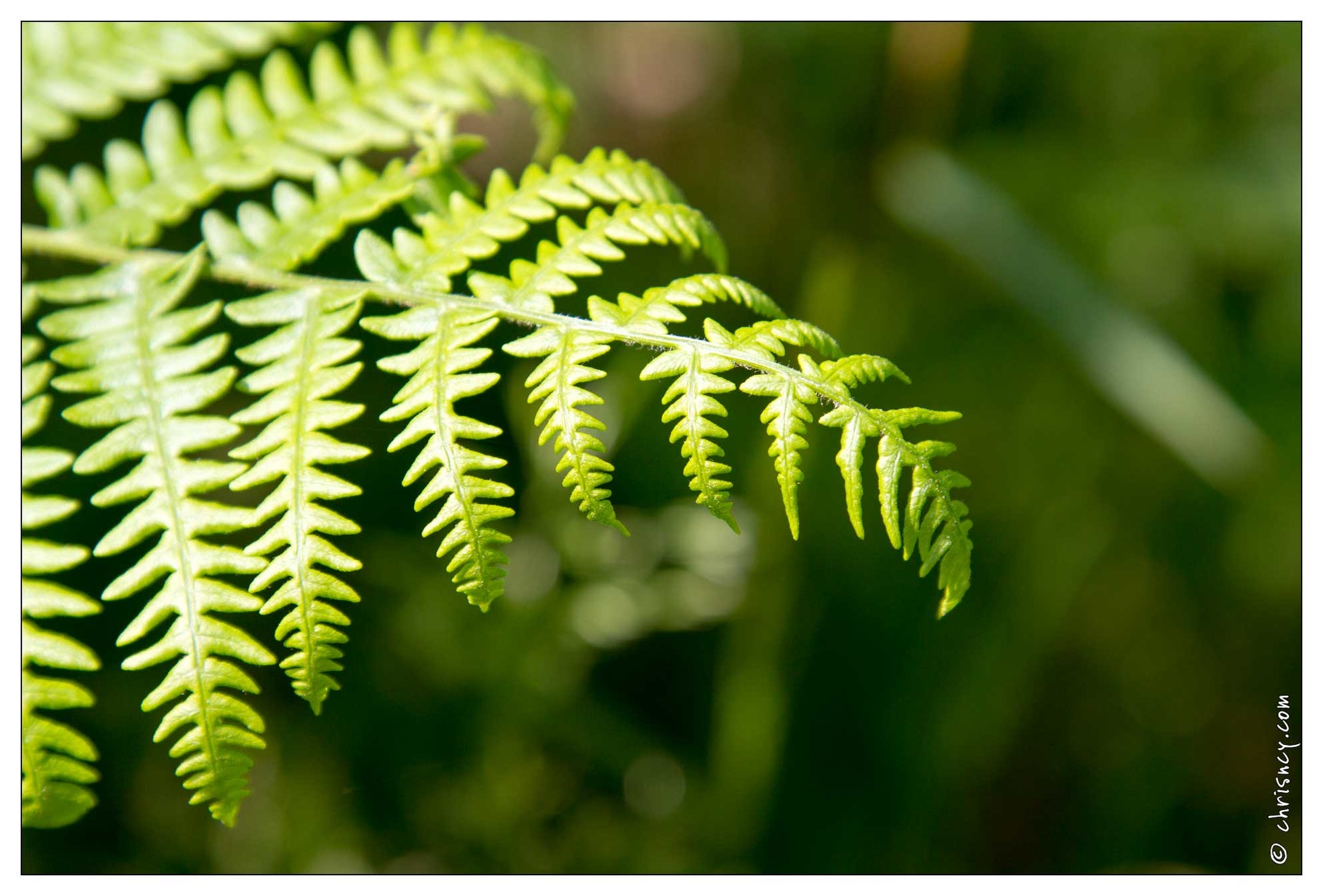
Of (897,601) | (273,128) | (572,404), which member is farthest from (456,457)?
(897,601)

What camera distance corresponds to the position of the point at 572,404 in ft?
2.79

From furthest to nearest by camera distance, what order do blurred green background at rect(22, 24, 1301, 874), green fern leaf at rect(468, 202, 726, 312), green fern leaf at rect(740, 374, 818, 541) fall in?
blurred green background at rect(22, 24, 1301, 874) < green fern leaf at rect(468, 202, 726, 312) < green fern leaf at rect(740, 374, 818, 541)

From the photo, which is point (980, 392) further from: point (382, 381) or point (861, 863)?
point (382, 381)

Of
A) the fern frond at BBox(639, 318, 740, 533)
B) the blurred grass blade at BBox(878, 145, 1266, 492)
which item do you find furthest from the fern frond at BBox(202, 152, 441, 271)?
the blurred grass blade at BBox(878, 145, 1266, 492)

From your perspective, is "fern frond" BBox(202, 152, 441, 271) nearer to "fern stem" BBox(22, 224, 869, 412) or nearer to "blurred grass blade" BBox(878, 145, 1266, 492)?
"fern stem" BBox(22, 224, 869, 412)

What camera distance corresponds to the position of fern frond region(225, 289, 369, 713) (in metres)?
0.85

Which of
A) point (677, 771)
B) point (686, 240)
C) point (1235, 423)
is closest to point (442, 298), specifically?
point (686, 240)

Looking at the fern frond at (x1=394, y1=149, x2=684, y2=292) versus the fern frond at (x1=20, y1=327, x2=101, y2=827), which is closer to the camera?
the fern frond at (x1=20, y1=327, x2=101, y2=827)

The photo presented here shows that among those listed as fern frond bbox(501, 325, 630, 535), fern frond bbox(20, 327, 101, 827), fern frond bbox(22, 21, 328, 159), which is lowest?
fern frond bbox(20, 327, 101, 827)

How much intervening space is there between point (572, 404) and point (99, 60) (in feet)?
2.76

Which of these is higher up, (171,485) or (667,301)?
(667,301)

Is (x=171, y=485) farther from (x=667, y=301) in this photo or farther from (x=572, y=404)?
→ (x=667, y=301)

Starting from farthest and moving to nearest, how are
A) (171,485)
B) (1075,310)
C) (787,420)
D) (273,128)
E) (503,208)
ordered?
(1075,310) < (273,128) < (503,208) < (171,485) < (787,420)

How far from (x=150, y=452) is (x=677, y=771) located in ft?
4.64
